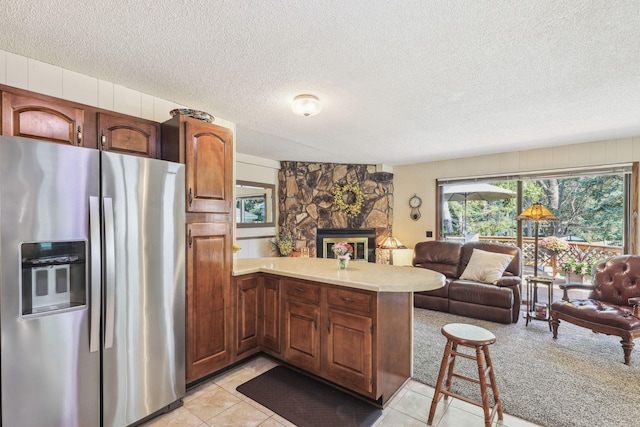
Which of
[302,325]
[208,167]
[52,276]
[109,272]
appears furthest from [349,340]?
[52,276]

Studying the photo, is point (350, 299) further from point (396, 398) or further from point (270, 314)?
point (270, 314)

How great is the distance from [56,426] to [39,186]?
51.8 inches

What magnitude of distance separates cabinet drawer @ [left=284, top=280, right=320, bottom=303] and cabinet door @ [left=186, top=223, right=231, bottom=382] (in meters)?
0.53

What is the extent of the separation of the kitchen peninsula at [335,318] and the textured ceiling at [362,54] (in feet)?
5.07

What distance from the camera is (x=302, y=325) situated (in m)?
2.49

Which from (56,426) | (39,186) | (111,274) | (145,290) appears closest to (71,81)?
(39,186)

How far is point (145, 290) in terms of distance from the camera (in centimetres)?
195

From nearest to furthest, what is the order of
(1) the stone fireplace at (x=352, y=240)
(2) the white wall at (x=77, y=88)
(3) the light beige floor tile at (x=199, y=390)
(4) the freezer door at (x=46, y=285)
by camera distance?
(4) the freezer door at (x=46, y=285) < (2) the white wall at (x=77, y=88) < (3) the light beige floor tile at (x=199, y=390) < (1) the stone fireplace at (x=352, y=240)

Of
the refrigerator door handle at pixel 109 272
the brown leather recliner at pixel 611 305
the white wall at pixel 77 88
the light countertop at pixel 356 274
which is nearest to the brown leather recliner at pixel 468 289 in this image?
the brown leather recliner at pixel 611 305

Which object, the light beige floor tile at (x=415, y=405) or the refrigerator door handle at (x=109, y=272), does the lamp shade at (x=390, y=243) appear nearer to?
the light beige floor tile at (x=415, y=405)

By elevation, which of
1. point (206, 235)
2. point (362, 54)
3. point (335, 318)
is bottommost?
point (335, 318)

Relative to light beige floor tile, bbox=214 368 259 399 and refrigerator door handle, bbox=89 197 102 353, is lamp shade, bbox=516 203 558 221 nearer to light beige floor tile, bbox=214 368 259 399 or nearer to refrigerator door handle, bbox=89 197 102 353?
light beige floor tile, bbox=214 368 259 399

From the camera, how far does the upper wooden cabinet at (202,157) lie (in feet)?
7.47

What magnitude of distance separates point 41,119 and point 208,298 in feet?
5.42
